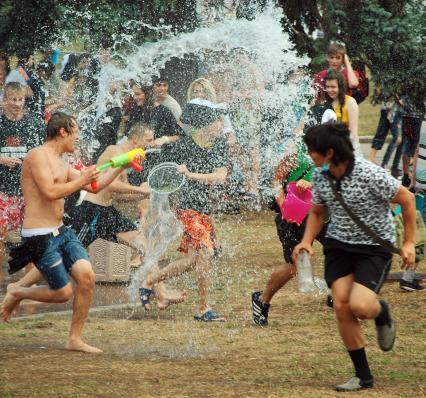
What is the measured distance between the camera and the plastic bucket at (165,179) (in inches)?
370

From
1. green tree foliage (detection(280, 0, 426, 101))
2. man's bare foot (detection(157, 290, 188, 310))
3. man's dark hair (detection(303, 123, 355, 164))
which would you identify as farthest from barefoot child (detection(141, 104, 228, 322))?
green tree foliage (detection(280, 0, 426, 101))

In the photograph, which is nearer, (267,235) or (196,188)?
(196,188)

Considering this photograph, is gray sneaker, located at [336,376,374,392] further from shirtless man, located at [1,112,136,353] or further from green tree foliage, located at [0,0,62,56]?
green tree foliage, located at [0,0,62,56]

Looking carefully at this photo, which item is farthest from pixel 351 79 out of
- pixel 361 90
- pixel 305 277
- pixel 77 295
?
pixel 77 295

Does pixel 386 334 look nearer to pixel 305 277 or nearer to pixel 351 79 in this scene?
pixel 305 277

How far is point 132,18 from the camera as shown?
15844 mm

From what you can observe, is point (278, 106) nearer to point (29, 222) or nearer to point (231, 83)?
point (231, 83)

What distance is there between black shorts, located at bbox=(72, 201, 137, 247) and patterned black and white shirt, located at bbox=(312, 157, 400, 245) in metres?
3.55

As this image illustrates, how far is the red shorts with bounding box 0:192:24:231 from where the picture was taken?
10188 millimetres

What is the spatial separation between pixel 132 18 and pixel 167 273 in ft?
22.9

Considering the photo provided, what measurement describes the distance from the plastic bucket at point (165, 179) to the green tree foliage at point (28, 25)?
255 inches

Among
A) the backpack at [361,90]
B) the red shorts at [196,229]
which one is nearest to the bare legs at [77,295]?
the red shorts at [196,229]

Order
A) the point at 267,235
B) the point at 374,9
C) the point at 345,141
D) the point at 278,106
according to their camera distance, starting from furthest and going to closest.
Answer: the point at 374,9 → the point at 267,235 → the point at 278,106 → the point at 345,141

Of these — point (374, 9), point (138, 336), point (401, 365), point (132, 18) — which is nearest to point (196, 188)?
point (138, 336)
